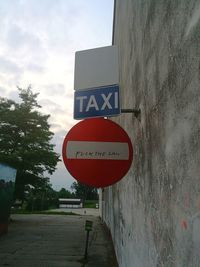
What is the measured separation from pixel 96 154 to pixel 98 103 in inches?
26.5

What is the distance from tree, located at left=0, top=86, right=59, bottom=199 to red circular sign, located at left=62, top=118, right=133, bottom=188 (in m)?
20.5

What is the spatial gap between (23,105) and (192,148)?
2519cm

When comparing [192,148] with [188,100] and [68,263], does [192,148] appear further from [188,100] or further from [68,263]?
[68,263]

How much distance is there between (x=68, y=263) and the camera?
10156 mm

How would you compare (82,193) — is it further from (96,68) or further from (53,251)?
(96,68)

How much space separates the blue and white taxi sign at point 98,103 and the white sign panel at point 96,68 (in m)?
0.08

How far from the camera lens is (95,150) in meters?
3.16

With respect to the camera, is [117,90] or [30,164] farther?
[30,164]

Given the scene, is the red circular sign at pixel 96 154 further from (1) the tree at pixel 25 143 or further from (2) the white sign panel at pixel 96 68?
(1) the tree at pixel 25 143

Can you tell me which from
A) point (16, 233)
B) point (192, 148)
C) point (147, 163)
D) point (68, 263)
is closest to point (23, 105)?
point (16, 233)

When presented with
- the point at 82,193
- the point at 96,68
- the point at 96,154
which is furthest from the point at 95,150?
the point at 82,193

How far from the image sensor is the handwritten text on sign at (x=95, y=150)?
124 inches

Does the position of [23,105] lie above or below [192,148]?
above

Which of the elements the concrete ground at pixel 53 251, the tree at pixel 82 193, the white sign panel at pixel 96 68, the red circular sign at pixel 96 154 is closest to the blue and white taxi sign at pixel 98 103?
the white sign panel at pixel 96 68
